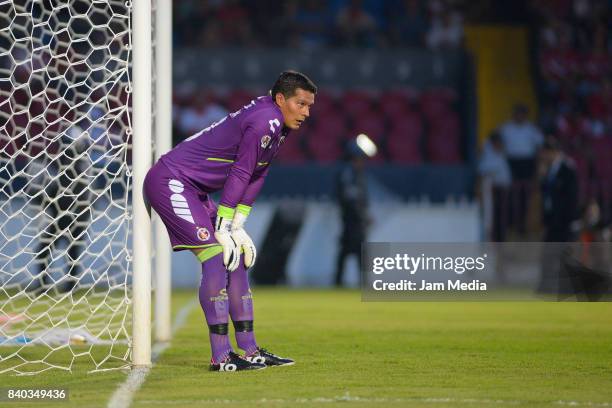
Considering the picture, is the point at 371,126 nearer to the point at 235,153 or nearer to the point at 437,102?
the point at 437,102

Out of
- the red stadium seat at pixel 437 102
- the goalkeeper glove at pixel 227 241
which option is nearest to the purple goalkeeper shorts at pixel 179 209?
the goalkeeper glove at pixel 227 241

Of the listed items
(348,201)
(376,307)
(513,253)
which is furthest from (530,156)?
(376,307)

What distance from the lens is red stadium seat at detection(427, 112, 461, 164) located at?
2036cm

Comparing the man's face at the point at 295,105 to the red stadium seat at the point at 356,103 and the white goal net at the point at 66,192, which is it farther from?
the red stadium seat at the point at 356,103

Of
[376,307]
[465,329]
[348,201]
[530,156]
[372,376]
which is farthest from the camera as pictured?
[530,156]

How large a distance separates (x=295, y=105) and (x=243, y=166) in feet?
1.91

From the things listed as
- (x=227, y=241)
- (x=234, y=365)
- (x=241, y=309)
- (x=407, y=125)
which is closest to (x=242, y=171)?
(x=227, y=241)

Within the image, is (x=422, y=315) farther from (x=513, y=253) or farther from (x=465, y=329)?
(x=513, y=253)

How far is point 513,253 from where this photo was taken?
672 inches

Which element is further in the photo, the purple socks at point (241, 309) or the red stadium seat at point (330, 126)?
the red stadium seat at point (330, 126)

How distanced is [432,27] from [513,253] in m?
6.29

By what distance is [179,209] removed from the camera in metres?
7.44

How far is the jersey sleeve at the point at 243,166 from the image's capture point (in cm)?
720

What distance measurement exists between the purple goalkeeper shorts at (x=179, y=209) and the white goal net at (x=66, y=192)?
0.53 m
